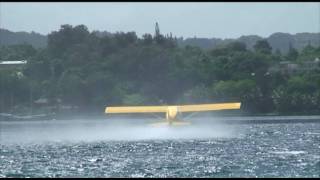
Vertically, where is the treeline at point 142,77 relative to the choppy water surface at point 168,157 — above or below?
above

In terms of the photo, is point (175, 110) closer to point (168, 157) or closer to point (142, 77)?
point (168, 157)

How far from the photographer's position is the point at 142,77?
13738cm

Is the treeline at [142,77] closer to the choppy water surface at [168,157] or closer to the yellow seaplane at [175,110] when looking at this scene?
the yellow seaplane at [175,110]

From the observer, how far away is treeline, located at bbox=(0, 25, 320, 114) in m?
126

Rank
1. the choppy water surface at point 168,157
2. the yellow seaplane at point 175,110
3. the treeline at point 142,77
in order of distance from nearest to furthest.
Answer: the choppy water surface at point 168,157 < the yellow seaplane at point 175,110 < the treeline at point 142,77

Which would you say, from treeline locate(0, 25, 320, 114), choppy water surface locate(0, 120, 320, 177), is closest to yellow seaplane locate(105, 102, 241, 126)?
choppy water surface locate(0, 120, 320, 177)

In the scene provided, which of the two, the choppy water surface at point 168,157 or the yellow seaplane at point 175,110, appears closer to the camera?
the choppy water surface at point 168,157

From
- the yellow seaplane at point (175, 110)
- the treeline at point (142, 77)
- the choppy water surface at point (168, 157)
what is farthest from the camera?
the treeline at point (142, 77)

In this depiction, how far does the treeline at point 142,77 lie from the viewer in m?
126

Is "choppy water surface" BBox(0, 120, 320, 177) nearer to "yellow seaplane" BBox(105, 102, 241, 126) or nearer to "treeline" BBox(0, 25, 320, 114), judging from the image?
"yellow seaplane" BBox(105, 102, 241, 126)

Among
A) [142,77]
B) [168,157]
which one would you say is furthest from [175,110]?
[142,77]

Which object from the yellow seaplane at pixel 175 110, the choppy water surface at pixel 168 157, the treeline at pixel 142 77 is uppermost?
the treeline at pixel 142 77

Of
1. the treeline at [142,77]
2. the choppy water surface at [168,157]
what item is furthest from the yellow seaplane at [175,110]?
the treeline at [142,77]

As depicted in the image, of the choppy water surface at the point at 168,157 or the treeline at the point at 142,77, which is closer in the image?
the choppy water surface at the point at 168,157
